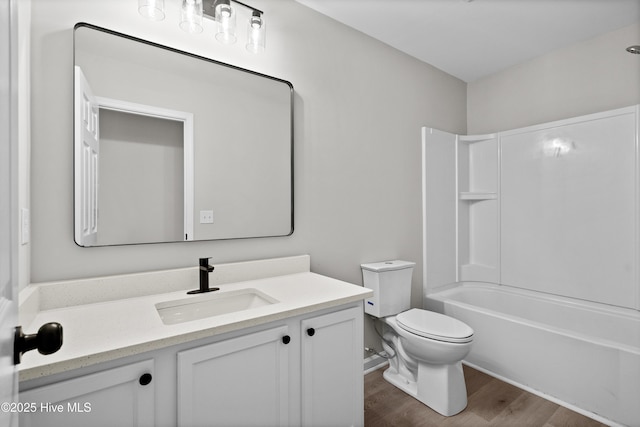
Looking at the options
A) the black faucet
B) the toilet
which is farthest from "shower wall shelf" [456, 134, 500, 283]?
the black faucet

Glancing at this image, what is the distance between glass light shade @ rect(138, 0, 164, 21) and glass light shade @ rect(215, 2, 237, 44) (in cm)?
26

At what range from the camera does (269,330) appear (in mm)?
1254

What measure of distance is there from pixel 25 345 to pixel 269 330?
2.54ft

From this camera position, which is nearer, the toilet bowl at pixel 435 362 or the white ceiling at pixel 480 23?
the toilet bowl at pixel 435 362

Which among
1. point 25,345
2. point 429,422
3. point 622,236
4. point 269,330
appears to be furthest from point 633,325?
point 25,345

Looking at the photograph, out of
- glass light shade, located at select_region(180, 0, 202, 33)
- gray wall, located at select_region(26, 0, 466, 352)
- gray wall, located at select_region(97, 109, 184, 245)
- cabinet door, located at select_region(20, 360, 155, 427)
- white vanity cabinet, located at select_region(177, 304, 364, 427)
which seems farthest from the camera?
glass light shade, located at select_region(180, 0, 202, 33)

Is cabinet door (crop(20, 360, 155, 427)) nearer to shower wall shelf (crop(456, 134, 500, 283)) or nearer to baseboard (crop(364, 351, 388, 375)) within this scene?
baseboard (crop(364, 351, 388, 375))

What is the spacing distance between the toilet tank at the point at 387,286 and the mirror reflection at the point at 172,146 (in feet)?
2.42

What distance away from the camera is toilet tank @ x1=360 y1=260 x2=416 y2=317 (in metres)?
2.27

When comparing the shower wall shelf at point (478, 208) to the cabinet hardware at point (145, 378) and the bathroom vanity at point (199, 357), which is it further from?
the cabinet hardware at point (145, 378)

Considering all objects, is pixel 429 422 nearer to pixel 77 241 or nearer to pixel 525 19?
pixel 77 241

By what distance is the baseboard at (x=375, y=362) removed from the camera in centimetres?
240

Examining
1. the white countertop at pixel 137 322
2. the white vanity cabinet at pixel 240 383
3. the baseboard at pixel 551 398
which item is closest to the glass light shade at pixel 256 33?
the white countertop at pixel 137 322

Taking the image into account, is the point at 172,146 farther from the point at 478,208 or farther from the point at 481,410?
the point at 478,208
